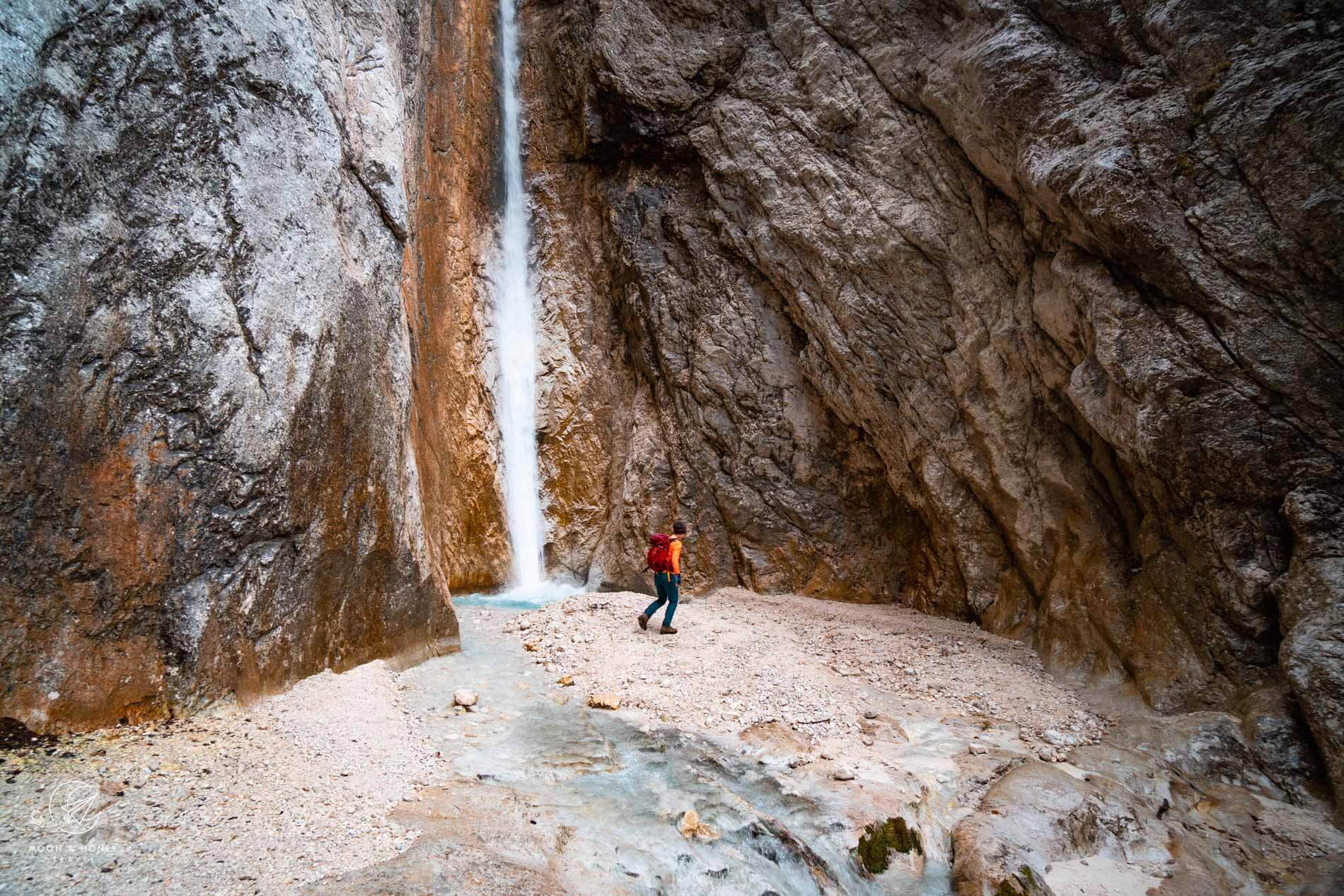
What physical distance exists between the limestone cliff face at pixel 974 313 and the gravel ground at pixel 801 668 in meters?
0.83

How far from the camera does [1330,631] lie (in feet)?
17.7

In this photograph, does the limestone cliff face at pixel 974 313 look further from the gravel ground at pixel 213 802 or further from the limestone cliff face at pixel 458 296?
the gravel ground at pixel 213 802

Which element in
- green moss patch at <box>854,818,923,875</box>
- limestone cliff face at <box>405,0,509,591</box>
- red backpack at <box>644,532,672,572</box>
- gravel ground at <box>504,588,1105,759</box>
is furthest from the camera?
limestone cliff face at <box>405,0,509,591</box>

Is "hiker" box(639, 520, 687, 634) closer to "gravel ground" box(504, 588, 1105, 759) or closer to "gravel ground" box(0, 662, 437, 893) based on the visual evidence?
"gravel ground" box(504, 588, 1105, 759)

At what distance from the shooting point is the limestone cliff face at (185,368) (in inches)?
182

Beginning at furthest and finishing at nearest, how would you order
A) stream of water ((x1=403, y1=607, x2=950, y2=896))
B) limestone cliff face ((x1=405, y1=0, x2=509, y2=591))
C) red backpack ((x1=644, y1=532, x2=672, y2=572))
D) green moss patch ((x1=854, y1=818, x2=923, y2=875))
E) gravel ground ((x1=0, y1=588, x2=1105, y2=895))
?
limestone cliff face ((x1=405, y1=0, x2=509, y2=591)), red backpack ((x1=644, y1=532, x2=672, y2=572)), green moss patch ((x1=854, y1=818, x2=923, y2=875)), stream of water ((x1=403, y1=607, x2=950, y2=896)), gravel ground ((x1=0, y1=588, x2=1105, y2=895))

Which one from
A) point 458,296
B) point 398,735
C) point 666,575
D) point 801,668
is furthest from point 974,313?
point 398,735

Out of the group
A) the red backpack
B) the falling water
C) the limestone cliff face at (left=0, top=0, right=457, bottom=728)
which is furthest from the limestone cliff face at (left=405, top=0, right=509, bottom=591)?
the limestone cliff face at (left=0, top=0, right=457, bottom=728)

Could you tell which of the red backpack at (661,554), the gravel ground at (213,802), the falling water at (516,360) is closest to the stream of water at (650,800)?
the gravel ground at (213,802)

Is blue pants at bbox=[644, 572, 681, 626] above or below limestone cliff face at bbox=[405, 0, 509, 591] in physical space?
below

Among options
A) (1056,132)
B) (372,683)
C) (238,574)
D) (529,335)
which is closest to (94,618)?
(238,574)

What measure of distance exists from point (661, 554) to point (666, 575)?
0.28 metres

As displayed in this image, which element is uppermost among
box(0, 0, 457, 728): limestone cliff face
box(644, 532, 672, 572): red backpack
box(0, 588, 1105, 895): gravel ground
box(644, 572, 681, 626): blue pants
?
box(0, 0, 457, 728): limestone cliff face

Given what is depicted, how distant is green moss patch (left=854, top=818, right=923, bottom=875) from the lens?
480cm
